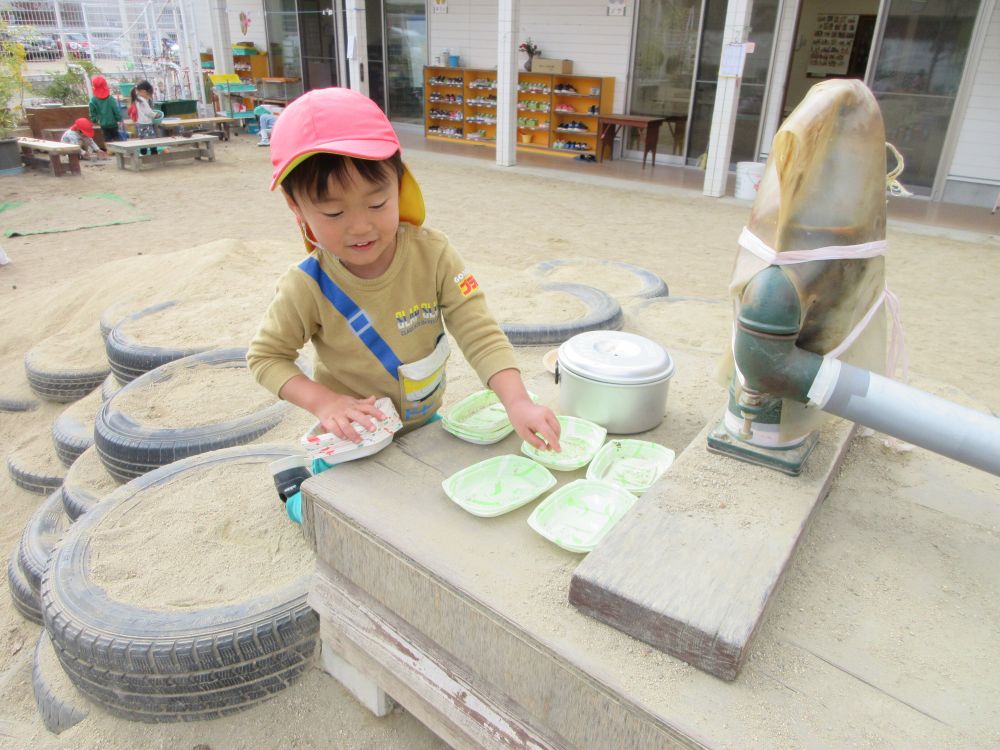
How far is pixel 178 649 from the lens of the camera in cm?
154

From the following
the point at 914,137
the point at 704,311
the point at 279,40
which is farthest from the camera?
the point at 279,40

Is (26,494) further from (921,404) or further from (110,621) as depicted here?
(921,404)

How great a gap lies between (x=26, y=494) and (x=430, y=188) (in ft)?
22.4

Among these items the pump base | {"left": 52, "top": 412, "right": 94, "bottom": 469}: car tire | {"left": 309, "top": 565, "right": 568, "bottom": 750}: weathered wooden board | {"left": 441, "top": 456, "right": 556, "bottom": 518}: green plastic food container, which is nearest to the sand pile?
{"left": 309, "top": 565, "right": 568, "bottom": 750}: weathered wooden board

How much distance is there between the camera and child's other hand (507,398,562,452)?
149 cm

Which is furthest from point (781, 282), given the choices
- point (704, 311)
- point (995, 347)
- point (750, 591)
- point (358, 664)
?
point (995, 347)

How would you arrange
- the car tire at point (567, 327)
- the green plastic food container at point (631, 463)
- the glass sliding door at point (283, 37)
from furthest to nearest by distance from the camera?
1. the glass sliding door at point (283, 37)
2. the car tire at point (567, 327)
3. the green plastic food container at point (631, 463)

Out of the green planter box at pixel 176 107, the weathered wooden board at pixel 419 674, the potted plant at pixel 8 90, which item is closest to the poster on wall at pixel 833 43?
the green planter box at pixel 176 107

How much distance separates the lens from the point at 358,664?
1521 millimetres

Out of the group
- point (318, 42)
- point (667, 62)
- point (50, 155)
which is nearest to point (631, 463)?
point (667, 62)

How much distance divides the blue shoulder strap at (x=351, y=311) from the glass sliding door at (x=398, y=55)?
44.6ft

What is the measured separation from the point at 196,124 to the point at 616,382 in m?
13.2

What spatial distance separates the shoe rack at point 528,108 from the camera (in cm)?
1134

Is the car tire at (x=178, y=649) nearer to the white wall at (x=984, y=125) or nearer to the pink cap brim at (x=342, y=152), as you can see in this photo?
the pink cap brim at (x=342, y=152)
